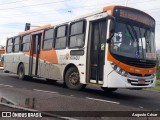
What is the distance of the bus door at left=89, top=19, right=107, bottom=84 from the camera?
11.9 metres

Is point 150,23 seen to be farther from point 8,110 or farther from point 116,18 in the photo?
point 8,110

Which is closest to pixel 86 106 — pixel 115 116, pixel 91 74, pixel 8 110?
pixel 115 116

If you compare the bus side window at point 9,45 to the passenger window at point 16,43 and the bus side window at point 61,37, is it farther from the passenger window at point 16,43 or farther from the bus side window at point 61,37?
the bus side window at point 61,37

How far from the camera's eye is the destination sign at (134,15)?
11.8 meters

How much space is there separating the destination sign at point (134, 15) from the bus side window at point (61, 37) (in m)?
3.58

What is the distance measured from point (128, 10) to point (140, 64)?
210 cm

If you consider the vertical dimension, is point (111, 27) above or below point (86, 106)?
above

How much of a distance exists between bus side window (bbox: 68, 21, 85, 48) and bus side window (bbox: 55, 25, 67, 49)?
1.87ft

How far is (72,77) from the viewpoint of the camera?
13.7 metres

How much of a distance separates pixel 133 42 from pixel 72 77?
328cm

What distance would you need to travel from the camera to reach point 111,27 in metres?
11.4

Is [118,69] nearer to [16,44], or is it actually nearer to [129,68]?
[129,68]

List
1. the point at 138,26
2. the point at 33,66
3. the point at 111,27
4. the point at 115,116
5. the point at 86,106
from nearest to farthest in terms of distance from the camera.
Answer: the point at 115,116 → the point at 86,106 → the point at 111,27 → the point at 138,26 → the point at 33,66

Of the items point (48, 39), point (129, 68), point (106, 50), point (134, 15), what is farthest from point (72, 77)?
point (134, 15)
